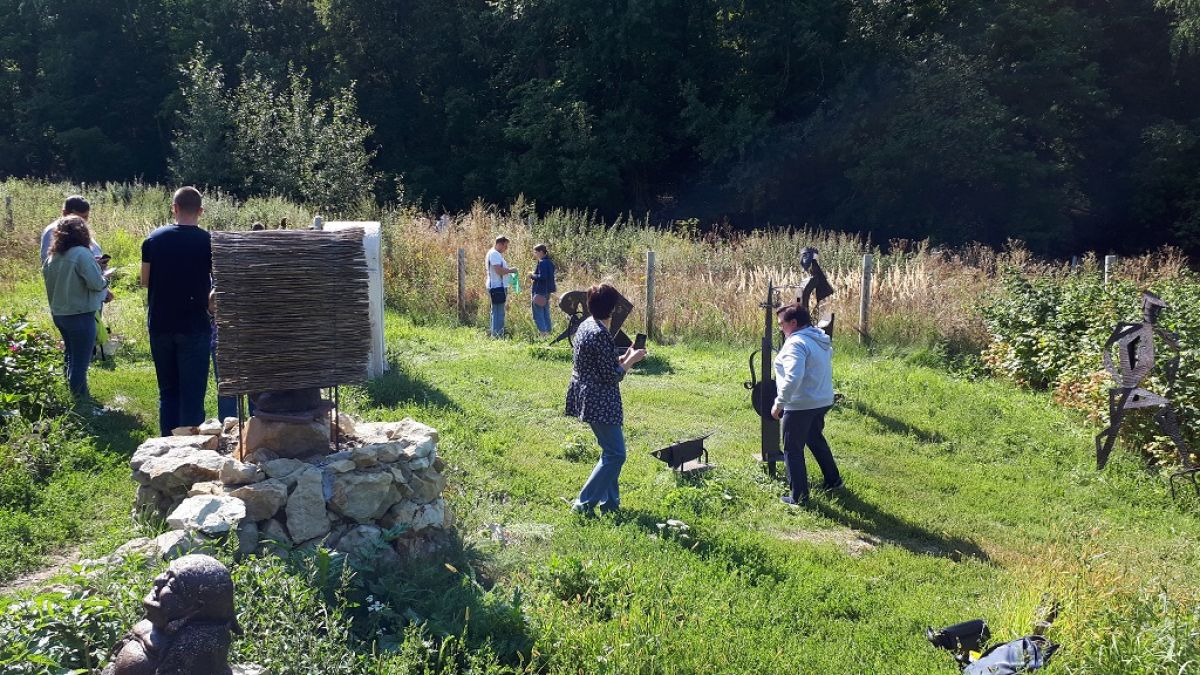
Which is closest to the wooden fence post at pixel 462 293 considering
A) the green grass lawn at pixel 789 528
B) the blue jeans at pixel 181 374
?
the green grass lawn at pixel 789 528

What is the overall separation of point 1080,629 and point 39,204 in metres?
21.4

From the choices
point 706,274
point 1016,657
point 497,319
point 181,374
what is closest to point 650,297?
point 706,274

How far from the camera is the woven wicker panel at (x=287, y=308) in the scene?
5.02m

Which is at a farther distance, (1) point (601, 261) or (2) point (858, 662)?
(1) point (601, 261)

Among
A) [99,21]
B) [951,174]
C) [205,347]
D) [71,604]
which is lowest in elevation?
[71,604]

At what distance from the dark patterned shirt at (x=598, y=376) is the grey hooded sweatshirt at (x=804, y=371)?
1.25 m

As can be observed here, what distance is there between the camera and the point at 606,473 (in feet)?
20.9

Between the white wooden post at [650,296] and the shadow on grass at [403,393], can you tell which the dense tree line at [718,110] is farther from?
the shadow on grass at [403,393]

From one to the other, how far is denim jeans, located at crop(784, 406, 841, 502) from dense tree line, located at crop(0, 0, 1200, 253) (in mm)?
18313

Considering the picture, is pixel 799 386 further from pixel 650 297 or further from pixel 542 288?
pixel 650 297

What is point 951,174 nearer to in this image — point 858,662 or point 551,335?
point 551,335

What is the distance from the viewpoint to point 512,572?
5285 mm

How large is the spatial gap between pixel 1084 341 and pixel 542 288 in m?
7.04

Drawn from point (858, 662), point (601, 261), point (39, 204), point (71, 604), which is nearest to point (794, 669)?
point (858, 662)
